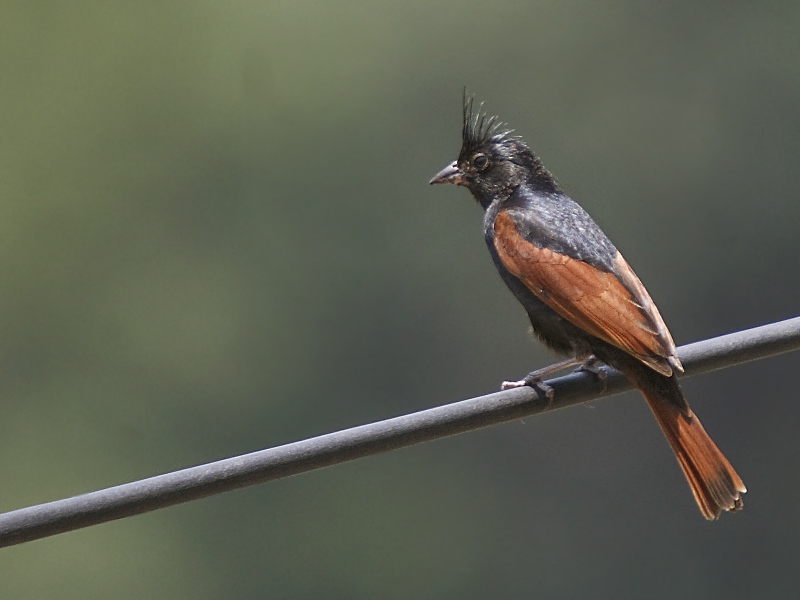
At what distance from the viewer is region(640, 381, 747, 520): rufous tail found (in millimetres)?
3244

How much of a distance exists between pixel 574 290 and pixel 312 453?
5.25 feet

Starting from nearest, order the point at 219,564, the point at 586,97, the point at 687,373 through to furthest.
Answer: the point at 687,373 → the point at 219,564 → the point at 586,97

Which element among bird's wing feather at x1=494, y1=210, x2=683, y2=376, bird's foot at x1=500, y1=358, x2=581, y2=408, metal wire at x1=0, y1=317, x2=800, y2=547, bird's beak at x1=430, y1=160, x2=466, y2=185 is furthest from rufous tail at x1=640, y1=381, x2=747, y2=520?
bird's beak at x1=430, y1=160, x2=466, y2=185

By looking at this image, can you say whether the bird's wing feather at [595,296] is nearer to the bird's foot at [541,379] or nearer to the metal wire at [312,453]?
the bird's foot at [541,379]

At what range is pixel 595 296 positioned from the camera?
357 cm

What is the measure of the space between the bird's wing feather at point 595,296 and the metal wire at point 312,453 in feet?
2.35

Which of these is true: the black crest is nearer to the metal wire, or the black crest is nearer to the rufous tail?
the rufous tail

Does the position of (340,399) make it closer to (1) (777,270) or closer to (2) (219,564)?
(2) (219,564)

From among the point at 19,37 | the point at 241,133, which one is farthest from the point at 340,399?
the point at 19,37

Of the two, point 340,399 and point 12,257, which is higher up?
point 12,257

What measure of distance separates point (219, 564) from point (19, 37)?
20.4 ft

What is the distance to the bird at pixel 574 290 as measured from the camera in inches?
129

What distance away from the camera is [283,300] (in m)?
13.9

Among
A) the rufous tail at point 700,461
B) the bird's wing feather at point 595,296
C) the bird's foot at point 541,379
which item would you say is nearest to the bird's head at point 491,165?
A: the bird's wing feather at point 595,296
